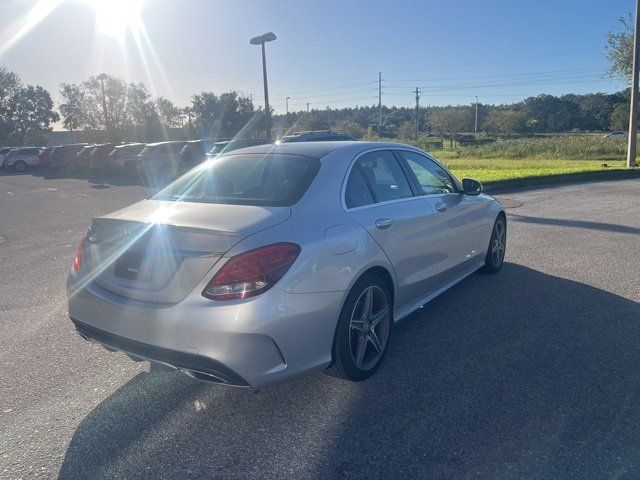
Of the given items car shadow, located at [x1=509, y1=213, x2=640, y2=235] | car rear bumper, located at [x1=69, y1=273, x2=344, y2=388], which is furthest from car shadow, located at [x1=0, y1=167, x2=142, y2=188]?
car rear bumper, located at [x1=69, y1=273, x2=344, y2=388]

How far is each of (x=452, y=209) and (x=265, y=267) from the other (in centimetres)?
253

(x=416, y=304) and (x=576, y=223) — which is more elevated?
(x=416, y=304)

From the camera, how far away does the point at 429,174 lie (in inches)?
191

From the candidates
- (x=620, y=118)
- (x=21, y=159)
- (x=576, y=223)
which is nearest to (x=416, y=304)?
(x=576, y=223)

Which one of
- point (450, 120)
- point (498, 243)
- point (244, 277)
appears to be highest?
point (450, 120)

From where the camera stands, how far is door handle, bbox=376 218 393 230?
3.61 metres

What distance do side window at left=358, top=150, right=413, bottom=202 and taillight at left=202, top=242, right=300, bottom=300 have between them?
1.34 metres

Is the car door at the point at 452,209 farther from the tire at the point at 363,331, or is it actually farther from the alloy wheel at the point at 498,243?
the tire at the point at 363,331

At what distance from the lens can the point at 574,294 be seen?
5.14 metres

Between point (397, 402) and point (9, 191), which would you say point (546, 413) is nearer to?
point (397, 402)

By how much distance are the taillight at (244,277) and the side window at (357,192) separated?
3.08 feet

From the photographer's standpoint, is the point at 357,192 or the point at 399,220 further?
the point at 399,220

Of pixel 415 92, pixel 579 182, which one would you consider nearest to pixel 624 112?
pixel 415 92

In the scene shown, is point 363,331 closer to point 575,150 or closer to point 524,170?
point 524,170
